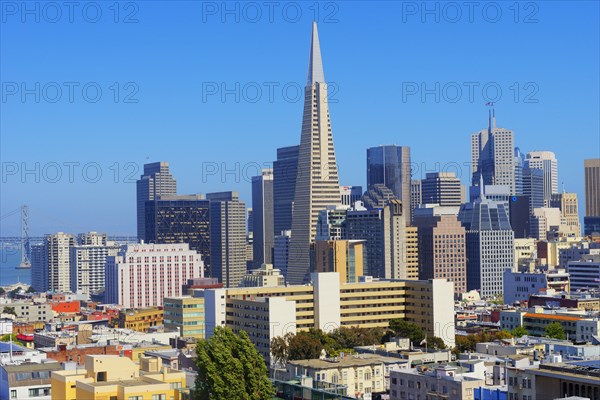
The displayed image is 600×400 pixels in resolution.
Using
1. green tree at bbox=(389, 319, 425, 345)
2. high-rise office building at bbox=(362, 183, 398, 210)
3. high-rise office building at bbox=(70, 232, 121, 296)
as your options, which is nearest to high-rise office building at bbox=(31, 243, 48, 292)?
high-rise office building at bbox=(70, 232, 121, 296)

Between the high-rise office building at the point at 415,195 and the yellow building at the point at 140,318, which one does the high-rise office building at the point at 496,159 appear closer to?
the high-rise office building at the point at 415,195

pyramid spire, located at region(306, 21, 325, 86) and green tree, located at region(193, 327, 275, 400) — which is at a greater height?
pyramid spire, located at region(306, 21, 325, 86)

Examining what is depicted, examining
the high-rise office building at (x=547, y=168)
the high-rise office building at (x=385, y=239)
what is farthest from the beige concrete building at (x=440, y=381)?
the high-rise office building at (x=547, y=168)

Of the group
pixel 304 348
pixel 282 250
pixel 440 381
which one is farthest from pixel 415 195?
pixel 440 381

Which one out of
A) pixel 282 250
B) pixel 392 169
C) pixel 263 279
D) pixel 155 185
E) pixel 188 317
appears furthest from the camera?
pixel 155 185

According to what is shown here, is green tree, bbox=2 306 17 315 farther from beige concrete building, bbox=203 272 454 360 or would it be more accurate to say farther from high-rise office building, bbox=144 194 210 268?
high-rise office building, bbox=144 194 210 268

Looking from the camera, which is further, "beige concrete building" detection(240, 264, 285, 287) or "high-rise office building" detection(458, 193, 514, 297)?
"high-rise office building" detection(458, 193, 514, 297)

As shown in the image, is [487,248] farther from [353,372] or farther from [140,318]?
[353,372]
